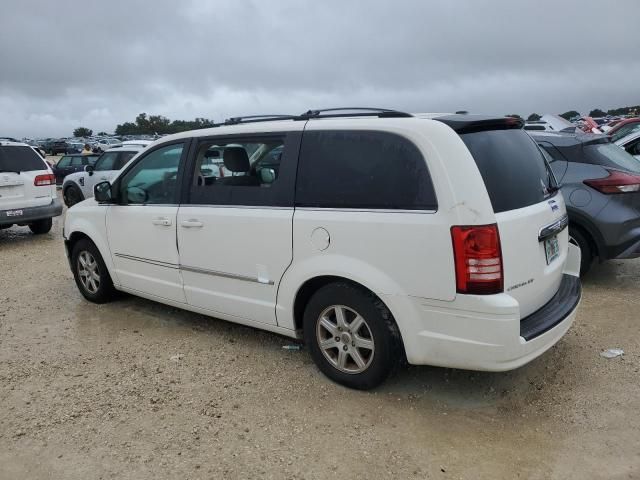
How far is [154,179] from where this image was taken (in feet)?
15.6

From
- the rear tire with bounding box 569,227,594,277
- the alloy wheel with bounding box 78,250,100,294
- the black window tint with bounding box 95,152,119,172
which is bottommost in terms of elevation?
the rear tire with bounding box 569,227,594,277

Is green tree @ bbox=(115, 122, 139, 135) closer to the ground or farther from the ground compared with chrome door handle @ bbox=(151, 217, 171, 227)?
farther from the ground

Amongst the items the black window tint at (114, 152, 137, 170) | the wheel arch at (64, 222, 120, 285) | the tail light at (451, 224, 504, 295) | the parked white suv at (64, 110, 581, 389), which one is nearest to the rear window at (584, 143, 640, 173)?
the parked white suv at (64, 110, 581, 389)

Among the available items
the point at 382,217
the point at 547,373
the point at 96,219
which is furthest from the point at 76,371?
the point at 547,373

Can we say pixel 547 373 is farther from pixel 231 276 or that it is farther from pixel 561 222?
pixel 231 276

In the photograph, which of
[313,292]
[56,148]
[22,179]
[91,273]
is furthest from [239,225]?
[56,148]

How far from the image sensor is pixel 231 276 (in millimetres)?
4141

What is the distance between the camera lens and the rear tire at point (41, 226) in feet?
34.0

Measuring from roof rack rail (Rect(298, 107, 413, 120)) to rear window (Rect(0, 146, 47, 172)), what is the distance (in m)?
7.22

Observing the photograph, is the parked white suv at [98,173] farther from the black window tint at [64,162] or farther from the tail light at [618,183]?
the tail light at [618,183]

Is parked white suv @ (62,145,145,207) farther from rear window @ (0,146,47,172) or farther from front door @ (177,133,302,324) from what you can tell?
front door @ (177,133,302,324)

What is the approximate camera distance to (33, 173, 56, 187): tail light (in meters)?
9.41

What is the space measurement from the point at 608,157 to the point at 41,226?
31.5 feet

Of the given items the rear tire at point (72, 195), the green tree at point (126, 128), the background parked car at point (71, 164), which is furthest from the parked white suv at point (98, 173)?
the green tree at point (126, 128)
